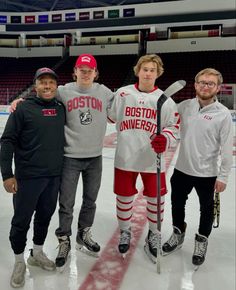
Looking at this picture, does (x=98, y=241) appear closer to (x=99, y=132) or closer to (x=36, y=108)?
(x=99, y=132)

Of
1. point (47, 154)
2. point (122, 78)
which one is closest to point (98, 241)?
point (47, 154)

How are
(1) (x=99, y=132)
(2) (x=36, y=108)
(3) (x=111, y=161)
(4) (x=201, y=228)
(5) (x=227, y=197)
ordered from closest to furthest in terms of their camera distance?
(2) (x=36, y=108) → (1) (x=99, y=132) → (4) (x=201, y=228) → (5) (x=227, y=197) → (3) (x=111, y=161)

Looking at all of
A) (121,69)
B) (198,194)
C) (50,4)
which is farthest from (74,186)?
(50,4)

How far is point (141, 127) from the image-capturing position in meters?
1.98

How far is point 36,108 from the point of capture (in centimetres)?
168

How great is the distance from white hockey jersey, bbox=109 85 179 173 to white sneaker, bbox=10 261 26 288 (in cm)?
84

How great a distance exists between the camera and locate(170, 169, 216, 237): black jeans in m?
2.02

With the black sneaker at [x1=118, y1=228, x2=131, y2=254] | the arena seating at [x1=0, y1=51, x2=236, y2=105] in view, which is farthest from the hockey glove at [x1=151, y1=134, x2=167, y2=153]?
the arena seating at [x1=0, y1=51, x2=236, y2=105]

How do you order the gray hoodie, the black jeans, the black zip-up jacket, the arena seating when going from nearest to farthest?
the black zip-up jacket
the gray hoodie
the black jeans
the arena seating

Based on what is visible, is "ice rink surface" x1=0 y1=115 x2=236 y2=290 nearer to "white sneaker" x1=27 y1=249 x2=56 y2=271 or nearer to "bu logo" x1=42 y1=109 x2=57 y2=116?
"white sneaker" x1=27 y1=249 x2=56 y2=271

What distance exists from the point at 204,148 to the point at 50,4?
57.6ft

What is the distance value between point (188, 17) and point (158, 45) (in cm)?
194

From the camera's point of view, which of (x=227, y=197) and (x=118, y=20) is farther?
(x=118, y=20)

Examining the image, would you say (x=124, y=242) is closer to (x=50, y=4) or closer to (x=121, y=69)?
(x=121, y=69)
